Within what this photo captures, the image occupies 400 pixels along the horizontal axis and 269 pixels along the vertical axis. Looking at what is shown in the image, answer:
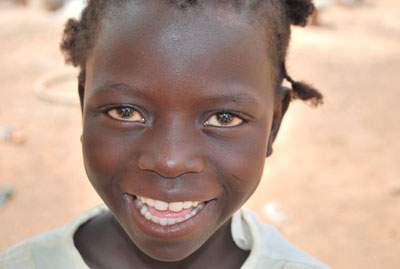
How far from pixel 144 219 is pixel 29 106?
4.39m

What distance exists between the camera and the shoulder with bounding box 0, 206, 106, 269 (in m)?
1.42

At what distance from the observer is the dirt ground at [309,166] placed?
332 cm

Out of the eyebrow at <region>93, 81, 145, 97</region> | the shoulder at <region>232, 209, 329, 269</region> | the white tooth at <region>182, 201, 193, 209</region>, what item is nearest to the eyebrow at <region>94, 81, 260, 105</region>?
the eyebrow at <region>93, 81, 145, 97</region>

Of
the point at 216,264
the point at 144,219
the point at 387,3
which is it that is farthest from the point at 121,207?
the point at 387,3

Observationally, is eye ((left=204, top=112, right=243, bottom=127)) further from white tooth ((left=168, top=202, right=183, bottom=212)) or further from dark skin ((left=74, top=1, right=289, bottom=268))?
white tooth ((left=168, top=202, right=183, bottom=212))

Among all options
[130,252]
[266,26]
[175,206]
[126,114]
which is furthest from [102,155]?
[266,26]

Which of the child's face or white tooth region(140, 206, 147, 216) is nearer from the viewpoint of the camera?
the child's face

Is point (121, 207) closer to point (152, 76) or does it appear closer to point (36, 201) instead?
point (152, 76)

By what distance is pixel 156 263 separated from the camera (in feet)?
4.92

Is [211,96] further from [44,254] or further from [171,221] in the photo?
[44,254]

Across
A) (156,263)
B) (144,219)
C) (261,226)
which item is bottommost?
(156,263)

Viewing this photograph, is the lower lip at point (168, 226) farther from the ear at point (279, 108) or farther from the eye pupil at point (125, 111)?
the ear at point (279, 108)

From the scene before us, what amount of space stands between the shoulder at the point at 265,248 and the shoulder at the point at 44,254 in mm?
527

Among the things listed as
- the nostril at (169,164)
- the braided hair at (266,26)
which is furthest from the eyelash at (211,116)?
the braided hair at (266,26)
